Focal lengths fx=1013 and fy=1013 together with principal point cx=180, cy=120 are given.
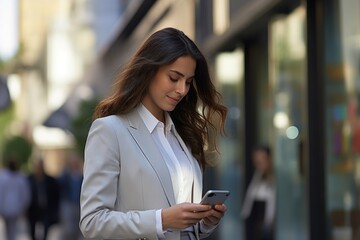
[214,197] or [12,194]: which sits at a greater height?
[214,197]

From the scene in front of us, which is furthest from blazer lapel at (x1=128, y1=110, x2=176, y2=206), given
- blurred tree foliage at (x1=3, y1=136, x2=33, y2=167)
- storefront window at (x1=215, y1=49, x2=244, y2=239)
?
blurred tree foliage at (x1=3, y1=136, x2=33, y2=167)

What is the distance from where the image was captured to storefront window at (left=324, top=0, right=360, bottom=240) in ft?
28.1

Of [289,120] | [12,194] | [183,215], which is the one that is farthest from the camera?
[12,194]

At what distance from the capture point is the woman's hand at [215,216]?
11.6ft

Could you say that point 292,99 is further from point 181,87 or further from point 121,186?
point 121,186

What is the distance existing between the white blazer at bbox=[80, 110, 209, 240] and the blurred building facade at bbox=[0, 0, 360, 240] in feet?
3.24

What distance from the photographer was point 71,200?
59.3ft

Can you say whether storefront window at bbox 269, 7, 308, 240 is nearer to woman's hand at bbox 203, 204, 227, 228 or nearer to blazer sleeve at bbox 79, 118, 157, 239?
woman's hand at bbox 203, 204, 227, 228

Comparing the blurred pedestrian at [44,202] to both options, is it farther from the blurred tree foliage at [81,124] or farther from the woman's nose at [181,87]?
the woman's nose at [181,87]

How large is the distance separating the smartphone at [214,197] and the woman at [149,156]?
0.02 m

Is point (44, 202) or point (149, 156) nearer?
point (149, 156)

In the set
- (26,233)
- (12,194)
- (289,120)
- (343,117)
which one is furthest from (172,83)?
(26,233)

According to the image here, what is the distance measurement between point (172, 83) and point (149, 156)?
28 cm

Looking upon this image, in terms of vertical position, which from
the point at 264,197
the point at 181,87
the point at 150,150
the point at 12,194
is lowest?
the point at 12,194
